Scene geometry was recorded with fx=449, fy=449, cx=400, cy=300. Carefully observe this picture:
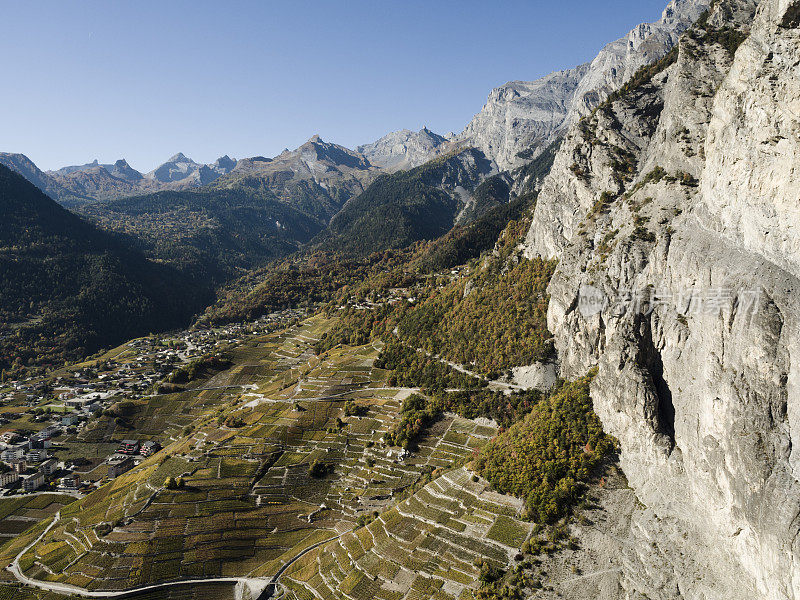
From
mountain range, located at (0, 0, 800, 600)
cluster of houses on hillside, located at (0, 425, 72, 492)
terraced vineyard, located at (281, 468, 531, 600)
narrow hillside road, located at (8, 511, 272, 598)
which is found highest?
mountain range, located at (0, 0, 800, 600)

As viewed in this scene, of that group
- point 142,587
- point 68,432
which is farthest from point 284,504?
point 68,432

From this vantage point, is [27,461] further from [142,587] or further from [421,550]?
[421,550]

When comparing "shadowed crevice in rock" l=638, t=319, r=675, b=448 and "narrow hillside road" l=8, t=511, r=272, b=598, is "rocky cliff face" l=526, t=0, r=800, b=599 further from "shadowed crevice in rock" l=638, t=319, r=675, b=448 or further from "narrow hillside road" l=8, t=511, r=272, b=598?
"narrow hillside road" l=8, t=511, r=272, b=598

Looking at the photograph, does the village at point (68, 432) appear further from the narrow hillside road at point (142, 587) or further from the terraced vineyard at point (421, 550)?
the terraced vineyard at point (421, 550)

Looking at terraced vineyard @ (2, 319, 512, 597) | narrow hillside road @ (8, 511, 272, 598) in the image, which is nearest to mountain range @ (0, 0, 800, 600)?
terraced vineyard @ (2, 319, 512, 597)

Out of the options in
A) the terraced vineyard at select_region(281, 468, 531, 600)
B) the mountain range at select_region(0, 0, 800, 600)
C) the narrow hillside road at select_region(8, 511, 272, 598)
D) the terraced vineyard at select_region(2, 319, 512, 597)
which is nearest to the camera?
the mountain range at select_region(0, 0, 800, 600)

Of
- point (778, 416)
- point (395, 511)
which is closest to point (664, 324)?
point (778, 416)
